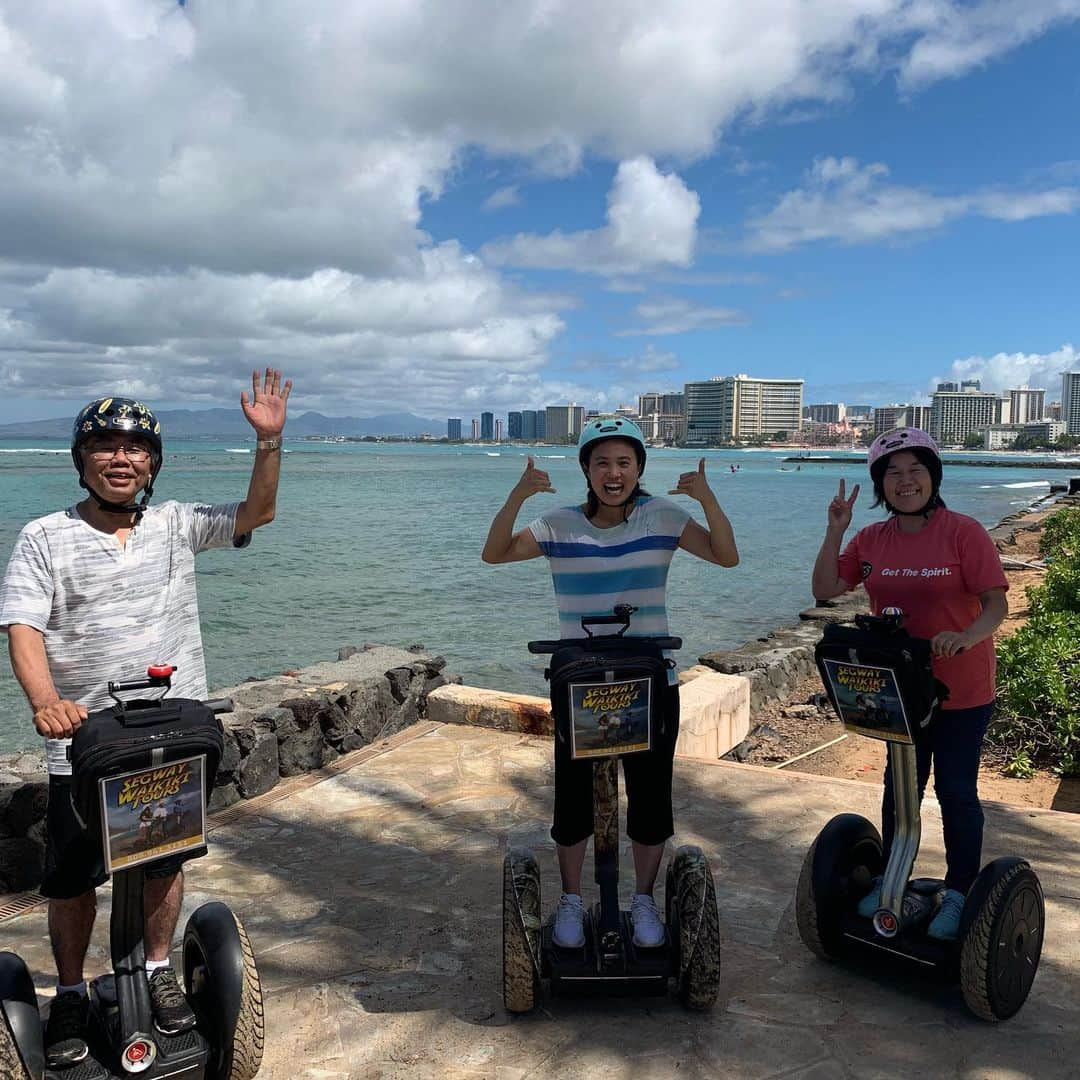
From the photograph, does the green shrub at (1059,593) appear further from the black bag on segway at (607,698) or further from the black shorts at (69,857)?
the black shorts at (69,857)

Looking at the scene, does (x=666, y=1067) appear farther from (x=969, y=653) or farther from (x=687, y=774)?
(x=687, y=774)

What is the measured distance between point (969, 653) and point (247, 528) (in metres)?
2.44

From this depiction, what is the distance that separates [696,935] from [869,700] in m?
Result: 0.95

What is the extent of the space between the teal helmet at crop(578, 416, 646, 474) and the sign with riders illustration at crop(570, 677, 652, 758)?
75 cm

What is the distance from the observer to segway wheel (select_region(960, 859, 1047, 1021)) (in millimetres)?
3072

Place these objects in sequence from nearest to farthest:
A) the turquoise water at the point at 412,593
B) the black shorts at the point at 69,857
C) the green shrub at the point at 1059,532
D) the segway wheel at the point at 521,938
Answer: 1. the black shorts at the point at 69,857
2. the segway wheel at the point at 521,938
3. the turquoise water at the point at 412,593
4. the green shrub at the point at 1059,532

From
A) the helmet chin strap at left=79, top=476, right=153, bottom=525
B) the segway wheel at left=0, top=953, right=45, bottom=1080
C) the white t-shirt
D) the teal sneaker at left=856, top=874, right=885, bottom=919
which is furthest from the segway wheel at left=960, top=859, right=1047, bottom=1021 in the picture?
the helmet chin strap at left=79, top=476, right=153, bottom=525

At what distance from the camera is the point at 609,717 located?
9.73 feet

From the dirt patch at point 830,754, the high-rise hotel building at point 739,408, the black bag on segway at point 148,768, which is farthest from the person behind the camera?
the high-rise hotel building at point 739,408

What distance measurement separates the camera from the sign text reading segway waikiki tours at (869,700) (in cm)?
310

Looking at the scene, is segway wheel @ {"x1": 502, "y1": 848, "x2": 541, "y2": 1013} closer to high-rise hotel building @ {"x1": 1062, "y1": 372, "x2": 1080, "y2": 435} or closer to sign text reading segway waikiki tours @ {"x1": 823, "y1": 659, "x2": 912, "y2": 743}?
sign text reading segway waikiki tours @ {"x1": 823, "y1": 659, "x2": 912, "y2": 743}

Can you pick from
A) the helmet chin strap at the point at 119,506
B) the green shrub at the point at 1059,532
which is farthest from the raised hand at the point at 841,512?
the green shrub at the point at 1059,532

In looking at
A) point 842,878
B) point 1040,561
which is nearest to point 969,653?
point 842,878

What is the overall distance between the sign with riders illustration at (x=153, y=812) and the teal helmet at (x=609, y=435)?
1544 mm
